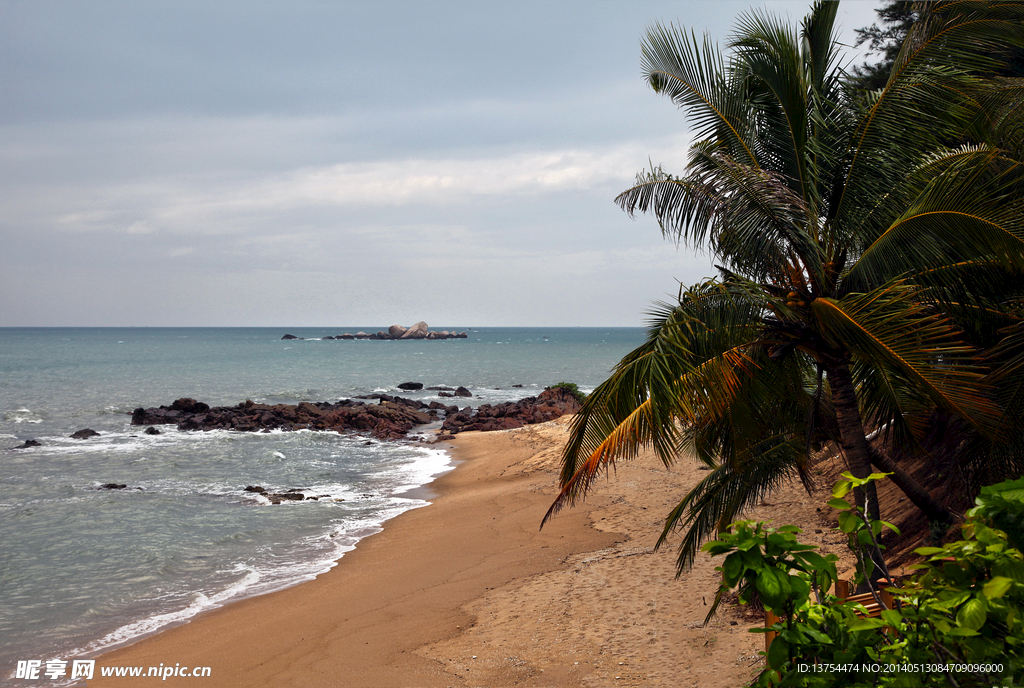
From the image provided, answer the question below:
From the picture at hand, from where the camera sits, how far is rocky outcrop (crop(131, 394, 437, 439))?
32344mm

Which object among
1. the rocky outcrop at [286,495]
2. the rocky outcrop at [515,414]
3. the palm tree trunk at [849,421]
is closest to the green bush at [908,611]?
the palm tree trunk at [849,421]

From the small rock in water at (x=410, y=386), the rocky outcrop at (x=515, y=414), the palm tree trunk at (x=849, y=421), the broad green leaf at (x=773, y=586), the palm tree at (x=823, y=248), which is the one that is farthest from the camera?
the small rock in water at (x=410, y=386)

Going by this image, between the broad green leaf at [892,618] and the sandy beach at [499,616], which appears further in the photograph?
the sandy beach at [499,616]

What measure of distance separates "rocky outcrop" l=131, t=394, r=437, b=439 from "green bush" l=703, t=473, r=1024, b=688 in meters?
29.1

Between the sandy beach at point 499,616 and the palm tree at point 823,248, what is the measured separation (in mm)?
1361

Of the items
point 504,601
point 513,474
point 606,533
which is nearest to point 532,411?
point 513,474

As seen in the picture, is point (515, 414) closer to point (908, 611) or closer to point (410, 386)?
point (410, 386)

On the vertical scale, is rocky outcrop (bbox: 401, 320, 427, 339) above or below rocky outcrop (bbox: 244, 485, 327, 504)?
above

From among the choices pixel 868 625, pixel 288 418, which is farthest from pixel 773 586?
pixel 288 418

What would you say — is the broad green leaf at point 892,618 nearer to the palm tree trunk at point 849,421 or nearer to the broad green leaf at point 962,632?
the broad green leaf at point 962,632

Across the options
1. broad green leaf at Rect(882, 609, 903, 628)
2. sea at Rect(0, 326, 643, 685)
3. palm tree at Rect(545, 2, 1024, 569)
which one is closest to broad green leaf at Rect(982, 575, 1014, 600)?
broad green leaf at Rect(882, 609, 903, 628)

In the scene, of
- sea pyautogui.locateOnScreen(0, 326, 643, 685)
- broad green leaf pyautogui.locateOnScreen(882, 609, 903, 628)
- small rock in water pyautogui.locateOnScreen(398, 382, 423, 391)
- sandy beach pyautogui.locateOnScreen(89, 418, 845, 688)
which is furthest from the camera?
small rock in water pyautogui.locateOnScreen(398, 382, 423, 391)

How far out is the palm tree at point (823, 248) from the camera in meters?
5.38

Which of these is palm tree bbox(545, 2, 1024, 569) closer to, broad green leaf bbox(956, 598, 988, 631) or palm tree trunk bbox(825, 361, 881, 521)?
palm tree trunk bbox(825, 361, 881, 521)
